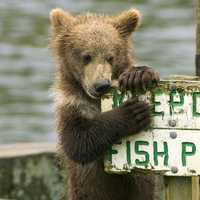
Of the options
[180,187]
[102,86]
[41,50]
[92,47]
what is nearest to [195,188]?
[180,187]

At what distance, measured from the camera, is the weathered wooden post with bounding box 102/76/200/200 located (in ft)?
20.9

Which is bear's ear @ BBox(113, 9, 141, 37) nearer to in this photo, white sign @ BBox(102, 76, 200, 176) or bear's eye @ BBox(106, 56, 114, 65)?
bear's eye @ BBox(106, 56, 114, 65)

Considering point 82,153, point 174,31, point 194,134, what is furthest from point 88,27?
point 174,31

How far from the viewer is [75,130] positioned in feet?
23.4

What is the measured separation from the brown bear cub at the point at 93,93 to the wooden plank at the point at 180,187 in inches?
13.3

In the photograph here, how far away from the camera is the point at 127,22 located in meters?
7.58

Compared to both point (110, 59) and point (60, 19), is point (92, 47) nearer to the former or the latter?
point (110, 59)

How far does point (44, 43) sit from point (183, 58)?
230cm

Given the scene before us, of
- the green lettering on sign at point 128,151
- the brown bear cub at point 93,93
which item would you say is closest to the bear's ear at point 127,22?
the brown bear cub at point 93,93

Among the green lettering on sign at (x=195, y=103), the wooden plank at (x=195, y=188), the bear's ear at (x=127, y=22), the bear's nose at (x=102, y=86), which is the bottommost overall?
the wooden plank at (x=195, y=188)

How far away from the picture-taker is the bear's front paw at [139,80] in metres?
6.50

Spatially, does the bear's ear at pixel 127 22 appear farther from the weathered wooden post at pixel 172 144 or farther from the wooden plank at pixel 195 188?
the wooden plank at pixel 195 188

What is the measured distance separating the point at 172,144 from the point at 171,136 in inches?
1.7

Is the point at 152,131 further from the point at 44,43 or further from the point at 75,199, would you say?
the point at 44,43
